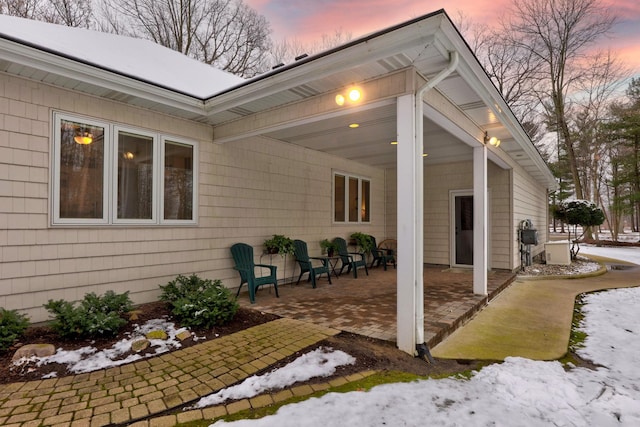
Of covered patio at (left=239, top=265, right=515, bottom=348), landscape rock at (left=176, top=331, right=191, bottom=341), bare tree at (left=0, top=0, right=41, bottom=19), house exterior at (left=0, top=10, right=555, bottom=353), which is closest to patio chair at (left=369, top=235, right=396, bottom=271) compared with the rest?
covered patio at (left=239, top=265, right=515, bottom=348)

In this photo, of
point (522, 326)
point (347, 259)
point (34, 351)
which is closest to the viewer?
point (34, 351)

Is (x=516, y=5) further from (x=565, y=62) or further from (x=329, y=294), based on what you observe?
(x=329, y=294)

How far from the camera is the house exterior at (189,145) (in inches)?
122

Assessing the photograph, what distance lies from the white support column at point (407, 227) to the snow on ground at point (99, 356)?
83.5 inches

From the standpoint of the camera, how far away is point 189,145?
4.84 metres

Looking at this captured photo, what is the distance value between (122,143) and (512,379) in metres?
4.78

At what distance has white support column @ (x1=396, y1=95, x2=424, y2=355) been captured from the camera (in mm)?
3027

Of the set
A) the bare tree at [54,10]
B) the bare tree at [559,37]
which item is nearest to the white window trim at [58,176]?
the bare tree at [54,10]

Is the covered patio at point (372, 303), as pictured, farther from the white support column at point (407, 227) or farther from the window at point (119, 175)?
the window at point (119, 175)

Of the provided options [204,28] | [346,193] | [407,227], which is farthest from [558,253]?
[204,28]

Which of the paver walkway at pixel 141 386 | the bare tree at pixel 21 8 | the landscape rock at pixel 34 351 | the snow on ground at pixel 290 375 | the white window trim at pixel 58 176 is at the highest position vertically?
the bare tree at pixel 21 8

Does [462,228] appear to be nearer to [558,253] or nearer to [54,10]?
[558,253]

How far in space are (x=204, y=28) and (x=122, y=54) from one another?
9.07 metres

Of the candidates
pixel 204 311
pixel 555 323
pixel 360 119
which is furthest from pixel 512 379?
pixel 360 119
